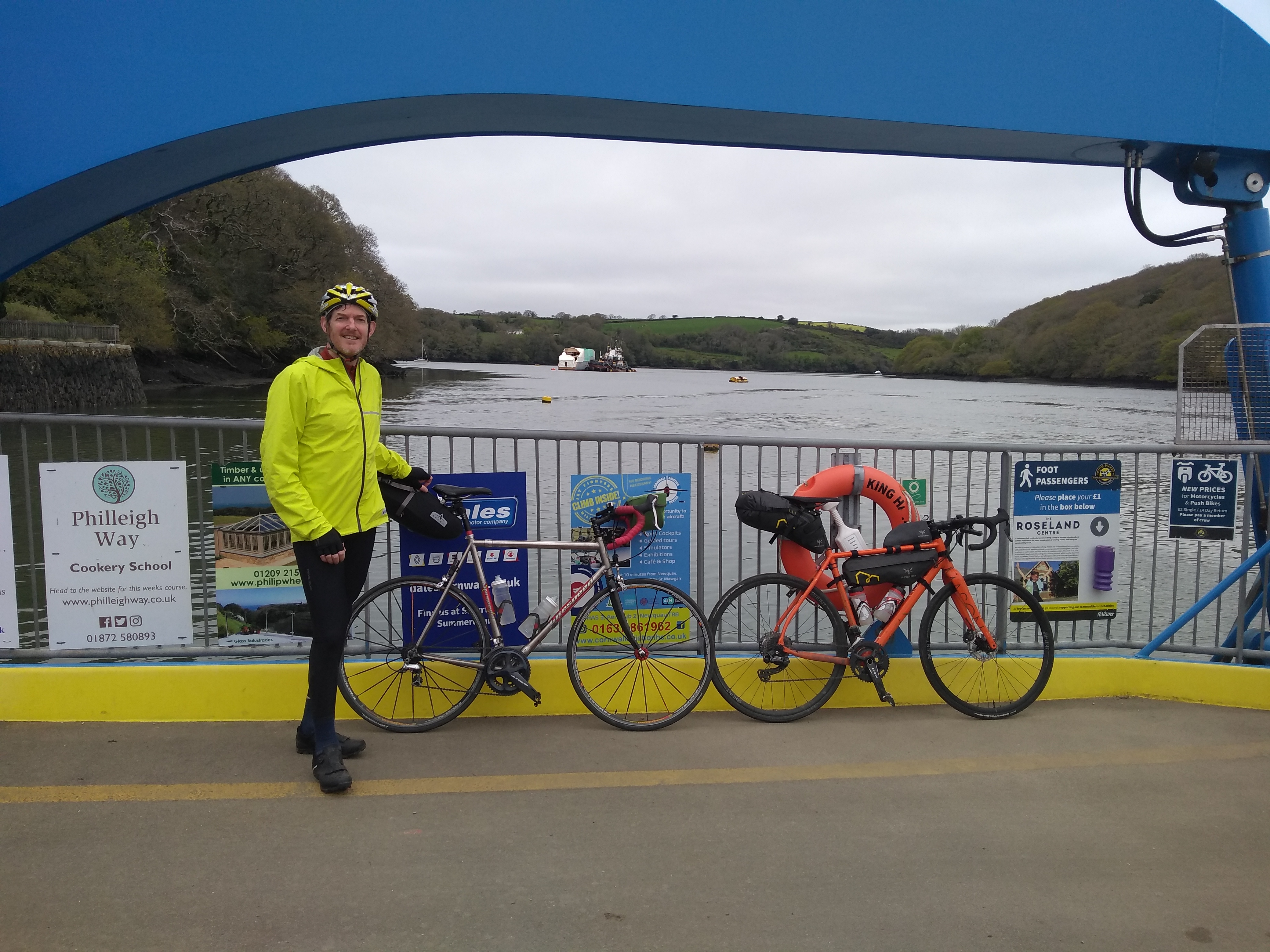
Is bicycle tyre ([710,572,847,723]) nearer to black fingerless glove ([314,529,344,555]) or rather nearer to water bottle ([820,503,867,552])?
water bottle ([820,503,867,552])

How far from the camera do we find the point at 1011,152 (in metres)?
5.04

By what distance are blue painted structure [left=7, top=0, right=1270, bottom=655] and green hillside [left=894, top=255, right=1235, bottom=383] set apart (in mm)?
18678

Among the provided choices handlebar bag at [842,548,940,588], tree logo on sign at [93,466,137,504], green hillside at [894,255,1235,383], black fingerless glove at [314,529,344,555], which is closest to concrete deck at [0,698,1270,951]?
handlebar bag at [842,548,940,588]

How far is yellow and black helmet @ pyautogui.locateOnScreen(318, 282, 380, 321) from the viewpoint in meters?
3.80

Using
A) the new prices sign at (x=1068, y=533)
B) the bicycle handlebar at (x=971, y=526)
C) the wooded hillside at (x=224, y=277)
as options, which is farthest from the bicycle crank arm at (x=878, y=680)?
the wooded hillside at (x=224, y=277)

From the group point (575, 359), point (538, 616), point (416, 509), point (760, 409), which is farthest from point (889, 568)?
point (575, 359)

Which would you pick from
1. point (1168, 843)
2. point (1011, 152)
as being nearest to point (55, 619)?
point (1168, 843)

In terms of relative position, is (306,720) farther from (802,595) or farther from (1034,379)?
(1034,379)

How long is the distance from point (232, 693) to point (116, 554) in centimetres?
93

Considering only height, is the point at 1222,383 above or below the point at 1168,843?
above

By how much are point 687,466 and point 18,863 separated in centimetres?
1508

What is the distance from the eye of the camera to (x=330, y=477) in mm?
3826

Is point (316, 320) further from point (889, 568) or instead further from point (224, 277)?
point (889, 568)

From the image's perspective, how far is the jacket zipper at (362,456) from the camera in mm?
3916
